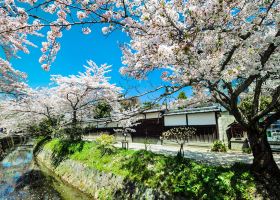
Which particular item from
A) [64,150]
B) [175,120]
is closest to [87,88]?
[64,150]

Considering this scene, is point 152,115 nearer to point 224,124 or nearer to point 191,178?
point 224,124

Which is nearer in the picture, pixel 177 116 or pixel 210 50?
pixel 210 50

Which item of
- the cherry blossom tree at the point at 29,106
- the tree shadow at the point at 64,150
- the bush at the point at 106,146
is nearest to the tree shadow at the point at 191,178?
the bush at the point at 106,146

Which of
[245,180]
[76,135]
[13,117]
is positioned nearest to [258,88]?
[245,180]

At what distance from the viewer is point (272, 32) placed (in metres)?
6.57

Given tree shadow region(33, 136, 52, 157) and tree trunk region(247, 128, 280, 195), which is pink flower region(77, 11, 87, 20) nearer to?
tree trunk region(247, 128, 280, 195)

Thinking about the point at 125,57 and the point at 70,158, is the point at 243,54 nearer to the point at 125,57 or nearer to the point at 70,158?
the point at 125,57

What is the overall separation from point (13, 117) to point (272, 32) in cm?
2703

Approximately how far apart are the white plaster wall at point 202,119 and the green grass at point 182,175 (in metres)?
9.33

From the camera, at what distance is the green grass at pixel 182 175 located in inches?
271

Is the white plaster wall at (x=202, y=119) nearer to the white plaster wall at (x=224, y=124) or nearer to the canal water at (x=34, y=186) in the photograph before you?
the white plaster wall at (x=224, y=124)

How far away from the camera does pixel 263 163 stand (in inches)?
288

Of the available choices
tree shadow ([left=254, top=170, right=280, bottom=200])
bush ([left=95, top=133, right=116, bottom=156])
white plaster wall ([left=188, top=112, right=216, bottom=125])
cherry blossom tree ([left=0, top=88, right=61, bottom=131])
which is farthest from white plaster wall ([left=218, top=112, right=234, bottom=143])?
cherry blossom tree ([left=0, top=88, right=61, bottom=131])

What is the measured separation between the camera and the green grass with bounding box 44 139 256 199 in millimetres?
6879
